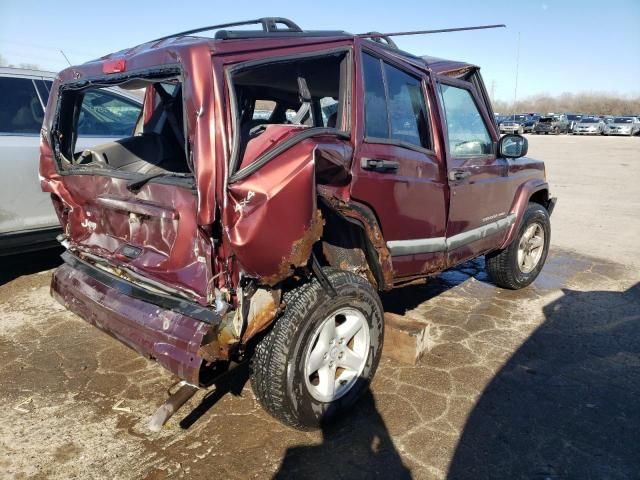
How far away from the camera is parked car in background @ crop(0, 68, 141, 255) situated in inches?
169

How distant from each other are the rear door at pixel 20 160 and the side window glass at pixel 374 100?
332cm

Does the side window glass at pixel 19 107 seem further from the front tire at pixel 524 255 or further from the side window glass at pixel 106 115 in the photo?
the front tire at pixel 524 255

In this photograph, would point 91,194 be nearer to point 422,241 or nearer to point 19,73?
point 422,241

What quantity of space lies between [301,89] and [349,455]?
1914mm

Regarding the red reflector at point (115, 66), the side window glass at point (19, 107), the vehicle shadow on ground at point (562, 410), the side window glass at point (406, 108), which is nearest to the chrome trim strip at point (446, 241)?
the side window glass at point (406, 108)

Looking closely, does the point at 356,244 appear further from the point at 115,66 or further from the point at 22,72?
the point at 22,72

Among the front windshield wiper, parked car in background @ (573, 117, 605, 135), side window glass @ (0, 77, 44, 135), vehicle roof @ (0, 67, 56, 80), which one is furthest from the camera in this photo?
parked car in background @ (573, 117, 605, 135)

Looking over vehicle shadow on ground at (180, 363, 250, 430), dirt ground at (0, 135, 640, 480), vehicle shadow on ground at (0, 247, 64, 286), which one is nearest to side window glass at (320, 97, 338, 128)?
vehicle shadow on ground at (180, 363, 250, 430)

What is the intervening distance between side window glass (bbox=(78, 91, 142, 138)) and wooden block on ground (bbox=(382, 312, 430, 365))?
3352mm

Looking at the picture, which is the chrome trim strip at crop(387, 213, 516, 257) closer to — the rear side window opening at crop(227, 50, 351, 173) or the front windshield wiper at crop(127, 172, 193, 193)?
the rear side window opening at crop(227, 50, 351, 173)

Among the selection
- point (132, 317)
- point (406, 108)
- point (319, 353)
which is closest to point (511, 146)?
point (406, 108)

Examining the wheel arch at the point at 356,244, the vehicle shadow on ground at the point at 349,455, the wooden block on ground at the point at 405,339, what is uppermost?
the wheel arch at the point at 356,244

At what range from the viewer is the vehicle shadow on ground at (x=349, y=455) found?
2303 mm

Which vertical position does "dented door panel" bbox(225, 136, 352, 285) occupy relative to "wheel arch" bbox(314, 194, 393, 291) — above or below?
above
